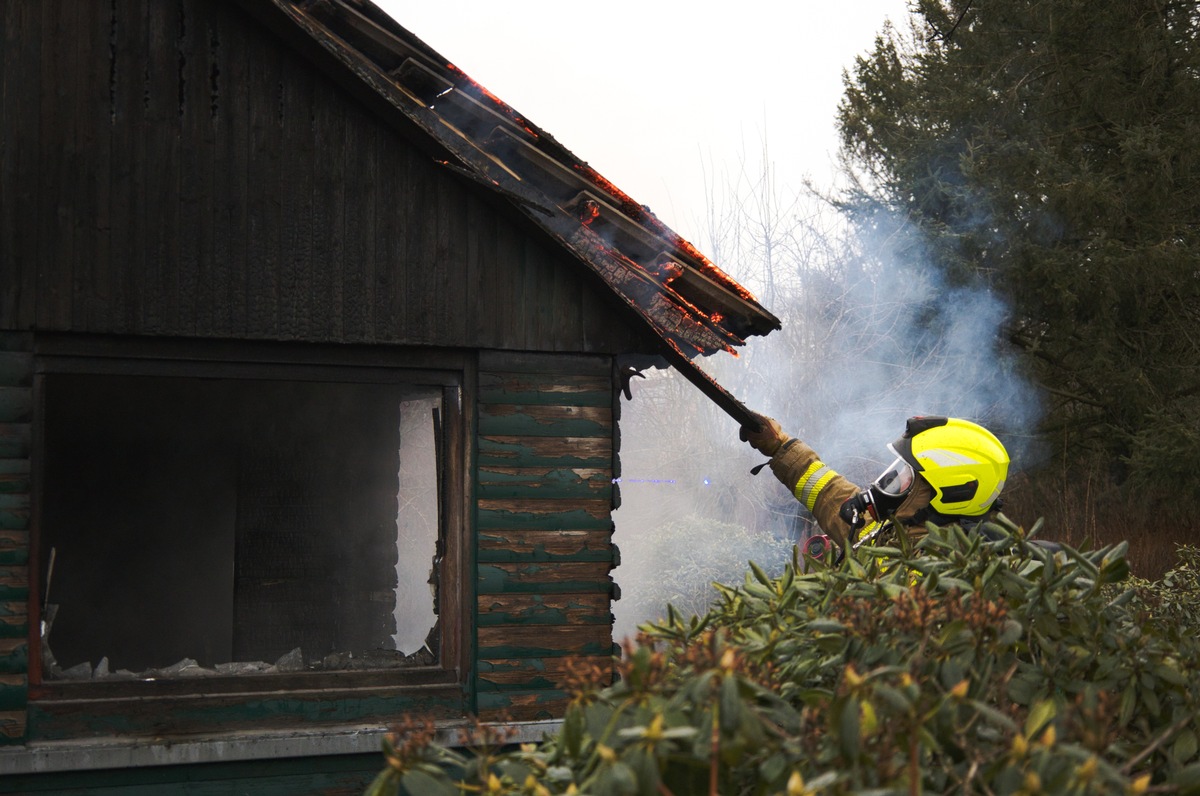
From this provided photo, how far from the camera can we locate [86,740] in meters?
5.54

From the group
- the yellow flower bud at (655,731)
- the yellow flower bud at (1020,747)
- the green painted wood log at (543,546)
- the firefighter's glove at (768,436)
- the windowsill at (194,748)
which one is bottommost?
the windowsill at (194,748)

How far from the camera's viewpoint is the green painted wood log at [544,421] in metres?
6.29

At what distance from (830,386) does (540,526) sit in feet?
42.7

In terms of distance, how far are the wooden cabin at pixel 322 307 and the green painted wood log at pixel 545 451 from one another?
0.01 metres

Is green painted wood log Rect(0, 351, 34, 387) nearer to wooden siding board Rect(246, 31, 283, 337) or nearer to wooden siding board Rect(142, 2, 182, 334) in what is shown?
wooden siding board Rect(142, 2, 182, 334)

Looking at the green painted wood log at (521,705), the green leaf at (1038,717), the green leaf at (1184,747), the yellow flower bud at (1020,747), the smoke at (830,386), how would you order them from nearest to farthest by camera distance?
Result: the yellow flower bud at (1020,747) < the green leaf at (1038,717) < the green leaf at (1184,747) < the green painted wood log at (521,705) < the smoke at (830,386)

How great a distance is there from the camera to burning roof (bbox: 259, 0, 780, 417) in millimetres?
5820

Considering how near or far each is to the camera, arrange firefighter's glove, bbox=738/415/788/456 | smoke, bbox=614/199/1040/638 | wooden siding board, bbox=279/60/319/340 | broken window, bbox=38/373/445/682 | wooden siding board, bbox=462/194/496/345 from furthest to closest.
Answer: smoke, bbox=614/199/1040/638 < broken window, bbox=38/373/445/682 < firefighter's glove, bbox=738/415/788/456 < wooden siding board, bbox=462/194/496/345 < wooden siding board, bbox=279/60/319/340

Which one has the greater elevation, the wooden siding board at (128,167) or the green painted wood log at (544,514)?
the wooden siding board at (128,167)

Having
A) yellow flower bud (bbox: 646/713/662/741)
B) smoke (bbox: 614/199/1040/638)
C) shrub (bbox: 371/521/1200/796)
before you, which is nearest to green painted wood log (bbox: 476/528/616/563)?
shrub (bbox: 371/521/1200/796)

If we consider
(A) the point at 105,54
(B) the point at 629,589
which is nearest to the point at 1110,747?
(A) the point at 105,54

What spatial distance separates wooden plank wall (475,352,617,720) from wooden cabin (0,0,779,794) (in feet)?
0.04

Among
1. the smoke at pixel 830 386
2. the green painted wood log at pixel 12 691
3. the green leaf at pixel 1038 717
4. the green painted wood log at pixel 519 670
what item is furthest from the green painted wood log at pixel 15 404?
the smoke at pixel 830 386

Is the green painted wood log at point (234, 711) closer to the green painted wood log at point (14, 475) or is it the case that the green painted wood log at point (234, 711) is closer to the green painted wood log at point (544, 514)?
the green painted wood log at point (544, 514)
